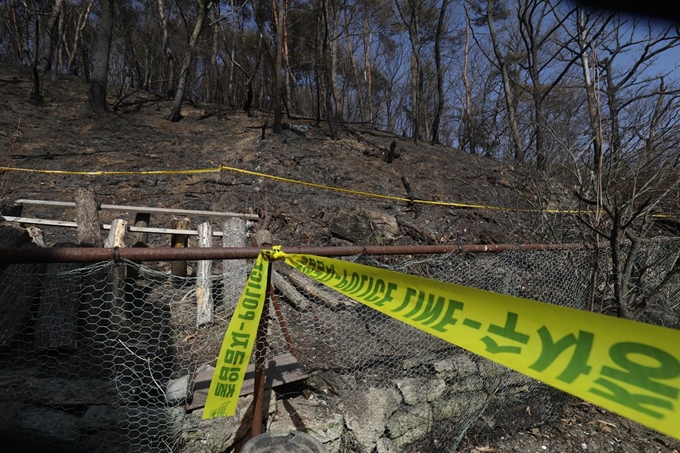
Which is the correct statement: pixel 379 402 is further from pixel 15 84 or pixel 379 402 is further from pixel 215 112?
pixel 15 84

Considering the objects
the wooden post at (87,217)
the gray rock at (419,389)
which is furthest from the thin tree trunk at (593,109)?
the wooden post at (87,217)

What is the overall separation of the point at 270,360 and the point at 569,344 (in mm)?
2256

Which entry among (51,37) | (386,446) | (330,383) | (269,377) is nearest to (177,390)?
(269,377)

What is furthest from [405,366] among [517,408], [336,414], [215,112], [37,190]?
[215,112]

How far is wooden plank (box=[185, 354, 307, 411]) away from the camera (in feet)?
7.45

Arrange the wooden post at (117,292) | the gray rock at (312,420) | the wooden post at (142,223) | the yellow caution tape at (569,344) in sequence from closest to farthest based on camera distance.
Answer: the yellow caution tape at (569,344), the gray rock at (312,420), the wooden post at (117,292), the wooden post at (142,223)

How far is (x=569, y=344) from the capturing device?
0.98m

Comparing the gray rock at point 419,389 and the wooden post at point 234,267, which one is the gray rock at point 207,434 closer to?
the wooden post at point 234,267

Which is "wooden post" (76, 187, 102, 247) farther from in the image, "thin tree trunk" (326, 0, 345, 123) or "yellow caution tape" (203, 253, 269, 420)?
"thin tree trunk" (326, 0, 345, 123)

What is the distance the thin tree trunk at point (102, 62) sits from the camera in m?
9.83

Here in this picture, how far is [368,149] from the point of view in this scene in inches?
437

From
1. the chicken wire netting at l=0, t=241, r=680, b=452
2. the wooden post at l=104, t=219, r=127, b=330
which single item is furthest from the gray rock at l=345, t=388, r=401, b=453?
the wooden post at l=104, t=219, r=127, b=330

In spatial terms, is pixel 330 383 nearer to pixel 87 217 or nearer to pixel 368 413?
pixel 368 413

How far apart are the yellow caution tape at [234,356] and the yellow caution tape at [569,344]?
699mm
